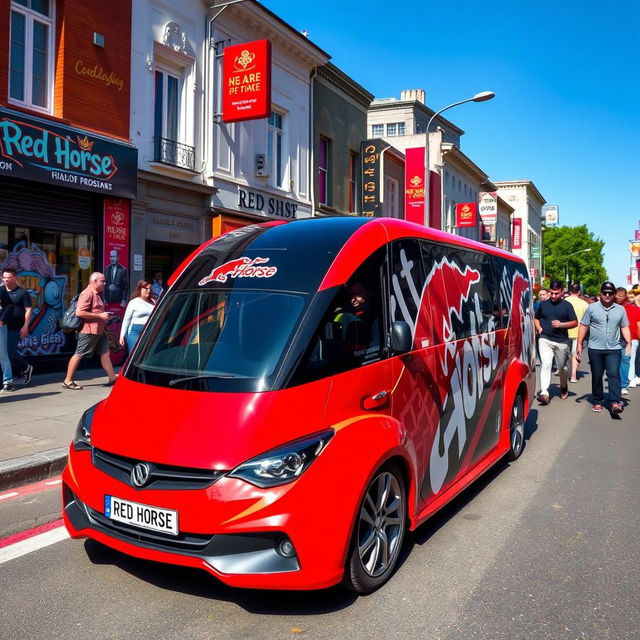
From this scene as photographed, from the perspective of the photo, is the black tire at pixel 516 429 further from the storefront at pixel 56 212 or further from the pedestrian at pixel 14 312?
the storefront at pixel 56 212

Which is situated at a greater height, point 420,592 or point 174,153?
point 174,153

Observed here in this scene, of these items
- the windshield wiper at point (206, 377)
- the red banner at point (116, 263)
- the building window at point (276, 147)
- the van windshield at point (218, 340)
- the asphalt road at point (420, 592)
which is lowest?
the asphalt road at point (420, 592)

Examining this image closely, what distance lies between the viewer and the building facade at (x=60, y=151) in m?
11.1

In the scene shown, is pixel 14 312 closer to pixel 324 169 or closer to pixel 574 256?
pixel 324 169

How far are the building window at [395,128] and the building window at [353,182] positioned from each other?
29193mm

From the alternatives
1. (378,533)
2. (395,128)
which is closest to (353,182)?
(378,533)

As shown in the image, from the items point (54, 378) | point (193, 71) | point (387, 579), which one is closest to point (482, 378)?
point (387, 579)

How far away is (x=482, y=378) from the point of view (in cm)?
569

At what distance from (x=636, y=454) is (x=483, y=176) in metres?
48.3

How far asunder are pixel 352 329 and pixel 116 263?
404 inches

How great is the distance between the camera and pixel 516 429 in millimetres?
6797

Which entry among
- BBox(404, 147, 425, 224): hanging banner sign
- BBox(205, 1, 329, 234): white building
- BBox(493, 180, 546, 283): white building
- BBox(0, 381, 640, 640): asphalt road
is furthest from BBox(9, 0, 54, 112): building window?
BBox(493, 180, 546, 283): white building

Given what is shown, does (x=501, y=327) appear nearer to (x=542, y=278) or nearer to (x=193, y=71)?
(x=193, y=71)

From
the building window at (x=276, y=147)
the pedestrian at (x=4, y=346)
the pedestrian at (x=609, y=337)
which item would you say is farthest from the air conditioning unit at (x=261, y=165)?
the pedestrian at (x=609, y=337)
